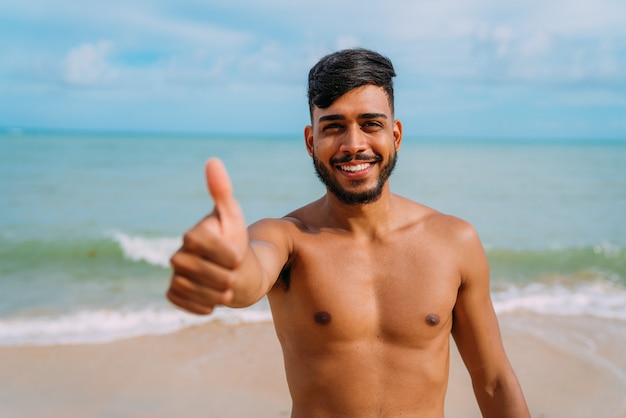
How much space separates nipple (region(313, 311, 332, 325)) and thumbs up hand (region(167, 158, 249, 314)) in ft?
3.13

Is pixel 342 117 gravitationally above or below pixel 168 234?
above

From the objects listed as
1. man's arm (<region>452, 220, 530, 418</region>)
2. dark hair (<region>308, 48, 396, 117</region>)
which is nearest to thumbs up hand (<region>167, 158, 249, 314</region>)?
dark hair (<region>308, 48, 396, 117</region>)

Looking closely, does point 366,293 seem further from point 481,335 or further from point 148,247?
point 148,247

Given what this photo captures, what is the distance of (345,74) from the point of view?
2.34 meters

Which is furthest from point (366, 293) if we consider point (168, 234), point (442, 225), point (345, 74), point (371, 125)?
point (168, 234)

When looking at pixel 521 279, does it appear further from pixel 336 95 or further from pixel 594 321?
pixel 336 95

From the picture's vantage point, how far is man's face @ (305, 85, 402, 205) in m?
2.30

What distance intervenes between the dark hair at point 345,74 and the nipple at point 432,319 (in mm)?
799

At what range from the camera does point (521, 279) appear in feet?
28.4

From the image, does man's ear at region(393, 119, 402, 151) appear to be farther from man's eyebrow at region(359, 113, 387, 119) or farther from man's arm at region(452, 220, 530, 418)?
man's arm at region(452, 220, 530, 418)

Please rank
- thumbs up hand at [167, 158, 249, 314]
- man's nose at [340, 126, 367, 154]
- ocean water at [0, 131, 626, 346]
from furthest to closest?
ocean water at [0, 131, 626, 346]
man's nose at [340, 126, 367, 154]
thumbs up hand at [167, 158, 249, 314]

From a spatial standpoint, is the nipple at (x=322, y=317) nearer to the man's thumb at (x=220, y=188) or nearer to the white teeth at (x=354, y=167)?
the white teeth at (x=354, y=167)

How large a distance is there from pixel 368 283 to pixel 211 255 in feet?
3.63

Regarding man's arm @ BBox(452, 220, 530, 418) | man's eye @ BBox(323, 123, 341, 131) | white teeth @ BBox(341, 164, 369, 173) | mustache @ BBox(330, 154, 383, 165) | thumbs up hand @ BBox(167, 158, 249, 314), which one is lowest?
man's arm @ BBox(452, 220, 530, 418)
